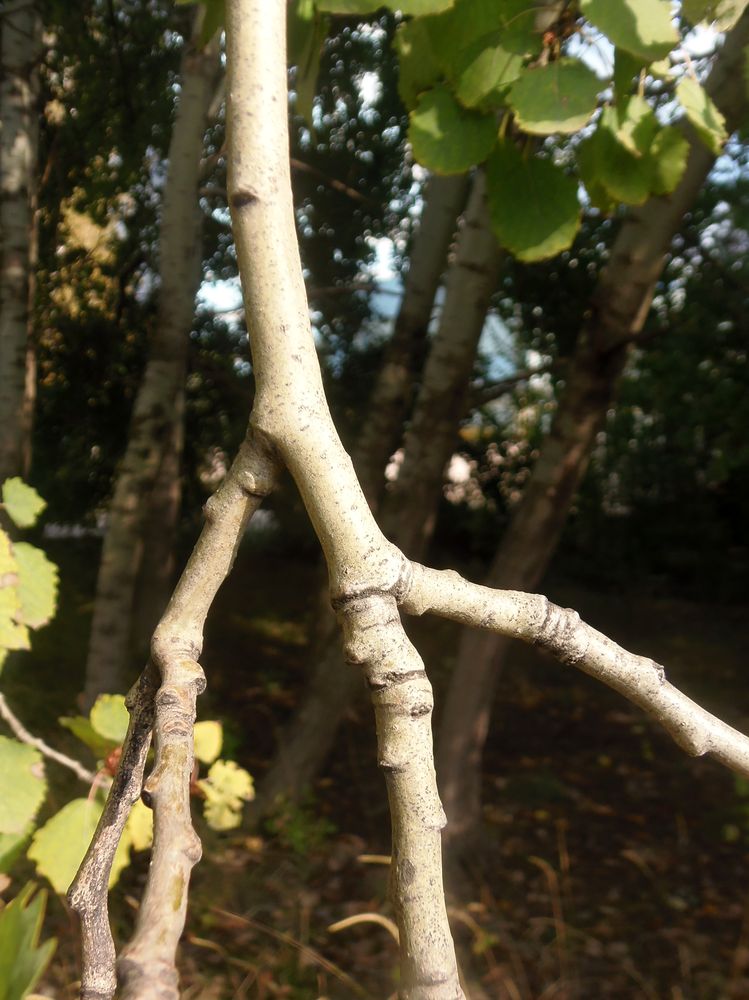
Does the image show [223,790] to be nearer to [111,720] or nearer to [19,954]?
[111,720]

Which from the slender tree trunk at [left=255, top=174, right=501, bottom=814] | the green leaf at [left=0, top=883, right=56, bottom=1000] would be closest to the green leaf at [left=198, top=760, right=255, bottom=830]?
the green leaf at [left=0, top=883, right=56, bottom=1000]

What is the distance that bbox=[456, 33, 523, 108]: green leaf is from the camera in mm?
1115

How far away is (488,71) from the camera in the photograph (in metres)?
1.12

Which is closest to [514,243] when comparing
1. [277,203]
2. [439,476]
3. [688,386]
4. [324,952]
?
[277,203]

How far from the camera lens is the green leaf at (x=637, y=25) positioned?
38.5 inches

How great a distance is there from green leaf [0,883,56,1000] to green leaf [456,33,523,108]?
1076 millimetres

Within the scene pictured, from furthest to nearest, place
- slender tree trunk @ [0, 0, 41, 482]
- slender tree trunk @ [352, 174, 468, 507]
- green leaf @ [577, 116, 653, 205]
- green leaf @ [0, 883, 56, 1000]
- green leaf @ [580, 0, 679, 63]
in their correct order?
slender tree trunk @ [352, 174, 468, 507] → slender tree trunk @ [0, 0, 41, 482] → green leaf @ [577, 116, 653, 205] → green leaf @ [580, 0, 679, 63] → green leaf @ [0, 883, 56, 1000]

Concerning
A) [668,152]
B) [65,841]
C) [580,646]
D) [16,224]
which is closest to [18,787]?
[65,841]

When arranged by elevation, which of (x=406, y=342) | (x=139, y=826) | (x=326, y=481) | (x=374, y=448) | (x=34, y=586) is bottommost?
(x=139, y=826)

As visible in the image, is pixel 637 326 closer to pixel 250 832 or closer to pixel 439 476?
pixel 439 476

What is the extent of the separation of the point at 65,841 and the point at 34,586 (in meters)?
0.42

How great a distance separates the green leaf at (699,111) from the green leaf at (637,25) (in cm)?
15

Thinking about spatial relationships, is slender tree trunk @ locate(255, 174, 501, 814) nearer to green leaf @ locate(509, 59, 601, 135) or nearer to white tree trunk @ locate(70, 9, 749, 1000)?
green leaf @ locate(509, 59, 601, 135)

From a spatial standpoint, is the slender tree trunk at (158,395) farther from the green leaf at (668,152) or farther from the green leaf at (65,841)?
the green leaf at (668,152)
